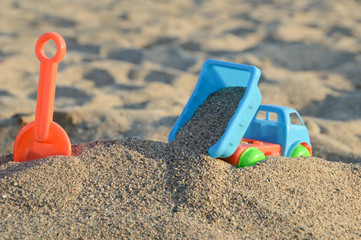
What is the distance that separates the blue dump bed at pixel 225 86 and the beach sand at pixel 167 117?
10cm

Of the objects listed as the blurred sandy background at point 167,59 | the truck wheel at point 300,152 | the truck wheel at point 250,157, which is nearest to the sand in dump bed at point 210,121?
the truck wheel at point 250,157

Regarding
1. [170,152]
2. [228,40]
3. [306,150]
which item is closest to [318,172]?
[306,150]

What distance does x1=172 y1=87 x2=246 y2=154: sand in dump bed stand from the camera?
1.75 metres

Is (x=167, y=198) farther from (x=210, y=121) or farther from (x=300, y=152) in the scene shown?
(x=300, y=152)

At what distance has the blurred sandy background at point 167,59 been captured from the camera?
9.64 ft

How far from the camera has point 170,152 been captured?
1.73 meters

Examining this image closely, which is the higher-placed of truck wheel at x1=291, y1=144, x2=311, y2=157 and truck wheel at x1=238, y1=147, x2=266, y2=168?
truck wheel at x1=238, y1=147, x2=266, y2=168

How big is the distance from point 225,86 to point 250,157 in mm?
450

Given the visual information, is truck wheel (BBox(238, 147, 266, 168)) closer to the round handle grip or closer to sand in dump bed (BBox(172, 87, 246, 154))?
sand in dump bed (BBox(172, 87, 246, 154))

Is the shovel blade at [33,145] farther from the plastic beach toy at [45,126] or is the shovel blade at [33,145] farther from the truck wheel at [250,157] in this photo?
the truck wheel at [250,157]

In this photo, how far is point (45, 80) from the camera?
170 centimetres

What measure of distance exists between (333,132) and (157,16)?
3423 millimetres

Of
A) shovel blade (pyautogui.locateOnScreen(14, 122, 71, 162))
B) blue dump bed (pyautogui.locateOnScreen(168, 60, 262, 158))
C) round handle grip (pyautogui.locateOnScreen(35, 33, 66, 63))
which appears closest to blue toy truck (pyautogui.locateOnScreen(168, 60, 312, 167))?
blue dump bed (pyautogui.locateOnScreen(168, 60, 262, 158))

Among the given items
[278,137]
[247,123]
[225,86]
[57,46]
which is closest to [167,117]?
[225,86]
